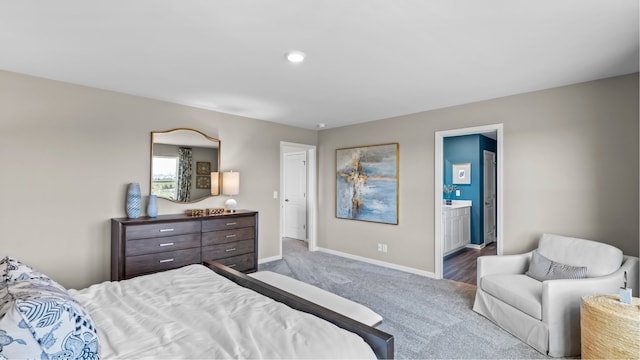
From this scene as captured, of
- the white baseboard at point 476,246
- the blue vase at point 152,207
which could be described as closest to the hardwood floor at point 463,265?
the white baseboard at point 476,246

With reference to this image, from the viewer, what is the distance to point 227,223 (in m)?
3.92

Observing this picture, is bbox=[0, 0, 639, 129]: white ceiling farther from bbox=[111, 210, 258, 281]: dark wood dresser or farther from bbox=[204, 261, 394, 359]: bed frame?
bbox=[204, 261, 394, 359]: bed frame

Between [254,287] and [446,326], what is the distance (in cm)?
186

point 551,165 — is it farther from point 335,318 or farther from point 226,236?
point 226,236

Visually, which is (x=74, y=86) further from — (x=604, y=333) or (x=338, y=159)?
(x=604, y=333)

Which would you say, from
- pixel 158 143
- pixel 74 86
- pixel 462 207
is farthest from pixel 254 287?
pixel 462 207

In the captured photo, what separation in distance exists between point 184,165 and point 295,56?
2.44 m

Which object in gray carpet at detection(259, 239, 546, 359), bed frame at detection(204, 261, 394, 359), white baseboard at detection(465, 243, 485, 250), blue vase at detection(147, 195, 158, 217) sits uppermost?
blue vase at detection(147, 195, 158, 217)

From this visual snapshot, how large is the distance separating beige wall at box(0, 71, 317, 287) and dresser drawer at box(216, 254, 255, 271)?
0.97 metres

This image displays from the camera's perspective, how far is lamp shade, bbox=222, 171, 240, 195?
429 centimetres

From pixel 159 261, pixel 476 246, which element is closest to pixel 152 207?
pixel 159 261

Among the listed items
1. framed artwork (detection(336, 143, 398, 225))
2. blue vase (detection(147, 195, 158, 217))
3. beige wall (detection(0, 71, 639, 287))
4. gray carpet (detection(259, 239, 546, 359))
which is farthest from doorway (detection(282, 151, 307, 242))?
blue vase (detection(147, 195, 158, 217))

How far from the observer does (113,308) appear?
1.63m

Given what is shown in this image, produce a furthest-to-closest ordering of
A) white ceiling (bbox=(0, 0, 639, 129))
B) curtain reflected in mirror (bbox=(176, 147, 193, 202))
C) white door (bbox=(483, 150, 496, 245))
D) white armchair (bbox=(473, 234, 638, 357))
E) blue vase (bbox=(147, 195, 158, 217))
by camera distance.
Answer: white door (bbox=(483, 150, 496, 245))
curtain reflected in mirror (bbox=(176, 147, 193, 202))
blue vase (bbox=(147, 195, 158, 217))
white armchair (bbox=(473, 234, 638, 357))
white ceiling (bbox=(0, 0, 639, 129))
